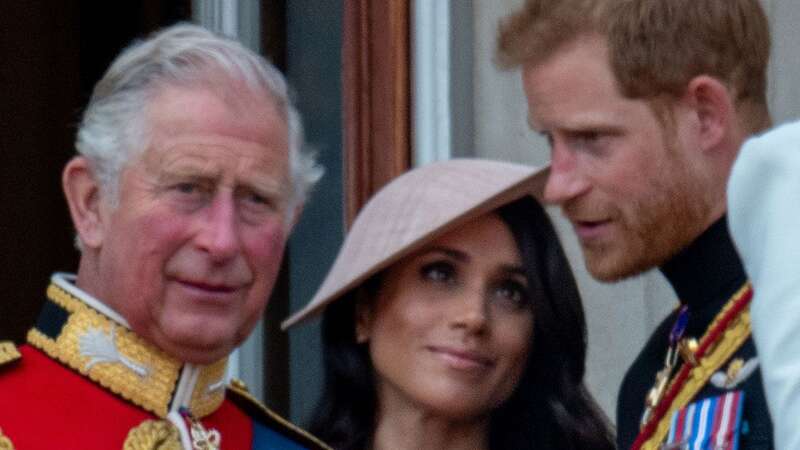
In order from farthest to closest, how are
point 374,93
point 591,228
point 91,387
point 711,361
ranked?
point 374,93, point 591,228, point 711,361, point 91,387

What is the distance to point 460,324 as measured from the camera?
294 centimetres

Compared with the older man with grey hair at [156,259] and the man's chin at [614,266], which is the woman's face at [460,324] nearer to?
the man's chin at [614,266]

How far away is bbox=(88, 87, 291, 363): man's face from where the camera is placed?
2350 mm

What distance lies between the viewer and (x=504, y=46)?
2.94 metres

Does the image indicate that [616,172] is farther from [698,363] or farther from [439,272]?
[439,272]

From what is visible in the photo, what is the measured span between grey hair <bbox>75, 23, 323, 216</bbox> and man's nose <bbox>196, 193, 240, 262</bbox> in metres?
0.14

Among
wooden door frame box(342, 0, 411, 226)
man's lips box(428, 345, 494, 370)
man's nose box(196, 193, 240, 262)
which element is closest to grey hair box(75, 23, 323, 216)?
man's nose box(196, 193, 240, 262)

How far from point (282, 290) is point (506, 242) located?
5.07 ft

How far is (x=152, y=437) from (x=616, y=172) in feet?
2.63

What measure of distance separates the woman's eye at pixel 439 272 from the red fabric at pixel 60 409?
2.42ft

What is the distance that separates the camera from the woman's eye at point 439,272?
3.00 meters

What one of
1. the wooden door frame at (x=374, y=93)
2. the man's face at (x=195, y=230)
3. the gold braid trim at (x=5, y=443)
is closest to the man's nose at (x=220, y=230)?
the man's face at (x=195, y=230)

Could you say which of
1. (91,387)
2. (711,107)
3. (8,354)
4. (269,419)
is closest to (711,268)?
(711,107)

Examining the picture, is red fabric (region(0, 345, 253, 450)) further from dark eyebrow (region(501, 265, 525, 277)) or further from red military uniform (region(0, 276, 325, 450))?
dark eyebrow (region(501, 265, 525, 277))
